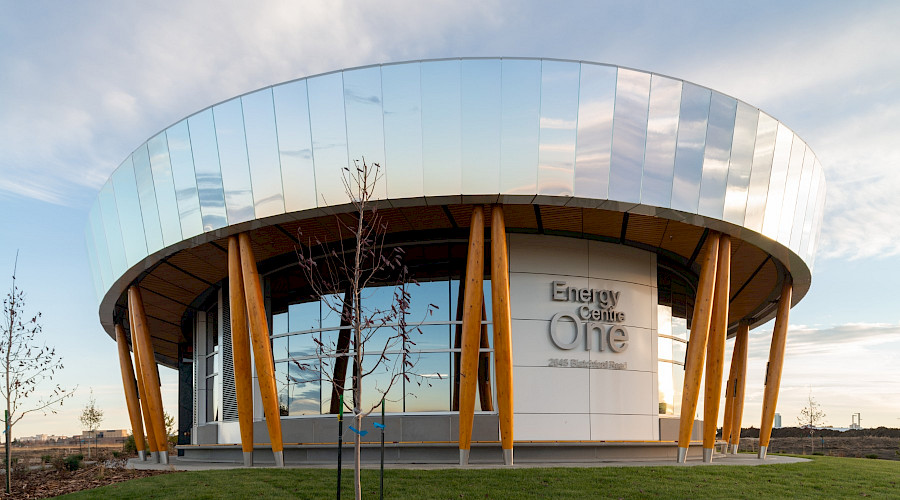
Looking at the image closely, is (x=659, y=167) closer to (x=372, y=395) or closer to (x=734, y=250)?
(x=734, y=250)

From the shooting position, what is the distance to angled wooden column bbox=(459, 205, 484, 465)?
2148 cm

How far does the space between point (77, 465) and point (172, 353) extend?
21.9 m

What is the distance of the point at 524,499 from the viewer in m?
15.9

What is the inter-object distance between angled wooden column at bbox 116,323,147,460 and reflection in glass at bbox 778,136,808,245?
26.5 metres

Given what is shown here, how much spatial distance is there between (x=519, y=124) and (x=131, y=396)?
78.0ft

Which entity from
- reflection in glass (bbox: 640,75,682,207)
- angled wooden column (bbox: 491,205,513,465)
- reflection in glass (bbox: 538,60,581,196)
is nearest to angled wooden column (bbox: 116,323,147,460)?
angled wooden column (bbox: 491,205,513,465)

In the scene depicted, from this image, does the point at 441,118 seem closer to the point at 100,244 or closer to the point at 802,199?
the point at 802,199

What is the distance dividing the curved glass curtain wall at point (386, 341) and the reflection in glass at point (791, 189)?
32.4 ft

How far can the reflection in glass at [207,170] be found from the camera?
23.7m

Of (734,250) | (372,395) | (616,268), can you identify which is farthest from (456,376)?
(734,250)

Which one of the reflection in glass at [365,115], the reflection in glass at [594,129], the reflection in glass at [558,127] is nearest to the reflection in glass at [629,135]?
the reflection in glass at [594,129]

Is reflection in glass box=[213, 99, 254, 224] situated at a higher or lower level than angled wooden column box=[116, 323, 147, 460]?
higher

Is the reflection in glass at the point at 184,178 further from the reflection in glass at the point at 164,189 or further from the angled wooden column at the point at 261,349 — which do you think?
the angled wooden column at the point at 261,349

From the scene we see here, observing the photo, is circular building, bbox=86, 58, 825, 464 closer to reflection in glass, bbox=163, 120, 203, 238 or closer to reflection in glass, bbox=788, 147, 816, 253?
reflection in glass, bbox=163, 120, 203, 238
